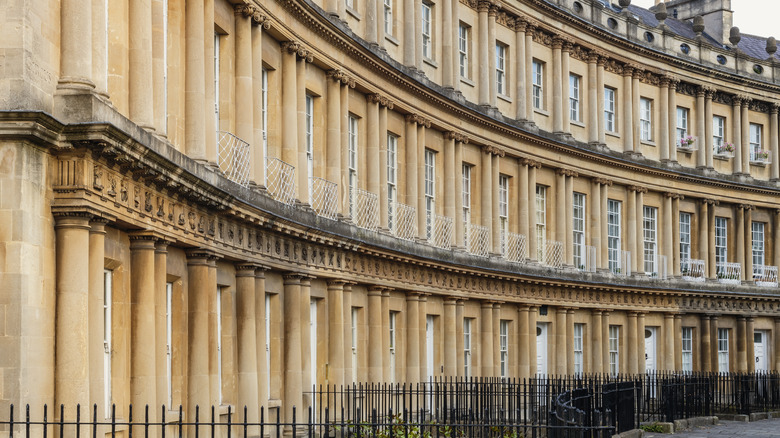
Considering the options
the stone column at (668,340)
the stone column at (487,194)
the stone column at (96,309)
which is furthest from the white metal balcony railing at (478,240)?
the stone column at (96,309)

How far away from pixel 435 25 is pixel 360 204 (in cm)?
783

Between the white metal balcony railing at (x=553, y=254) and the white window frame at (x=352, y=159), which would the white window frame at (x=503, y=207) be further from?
the white window frame at (x=352, y=159)

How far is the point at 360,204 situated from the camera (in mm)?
30266

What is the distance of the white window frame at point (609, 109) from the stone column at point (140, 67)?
98.1 feet

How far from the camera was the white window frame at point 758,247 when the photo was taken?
51.7m

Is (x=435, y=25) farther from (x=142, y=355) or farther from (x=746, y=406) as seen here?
(x=142, y=355)

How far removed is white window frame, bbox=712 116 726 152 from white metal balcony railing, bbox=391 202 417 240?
2065 centimetres

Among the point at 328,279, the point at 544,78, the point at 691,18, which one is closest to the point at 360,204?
the point at 328,279

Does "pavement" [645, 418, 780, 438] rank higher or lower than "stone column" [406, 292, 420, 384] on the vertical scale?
lower

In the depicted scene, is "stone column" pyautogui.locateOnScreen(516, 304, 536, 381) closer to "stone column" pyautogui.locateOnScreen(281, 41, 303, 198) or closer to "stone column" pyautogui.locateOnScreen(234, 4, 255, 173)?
"stone column" pyautogui.locateOnScreen(281, 41, 303, 198)

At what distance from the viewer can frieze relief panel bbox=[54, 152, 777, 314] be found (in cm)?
1592

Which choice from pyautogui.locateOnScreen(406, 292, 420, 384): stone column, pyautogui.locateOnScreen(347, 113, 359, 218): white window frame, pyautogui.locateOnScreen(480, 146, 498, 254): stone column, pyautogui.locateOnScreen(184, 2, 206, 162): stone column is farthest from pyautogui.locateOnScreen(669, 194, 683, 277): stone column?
pyautogui.locateOnScreen(184, 2, 206, 162): stone column

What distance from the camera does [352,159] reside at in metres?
30.5

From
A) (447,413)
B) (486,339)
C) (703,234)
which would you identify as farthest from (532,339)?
(703,234)
